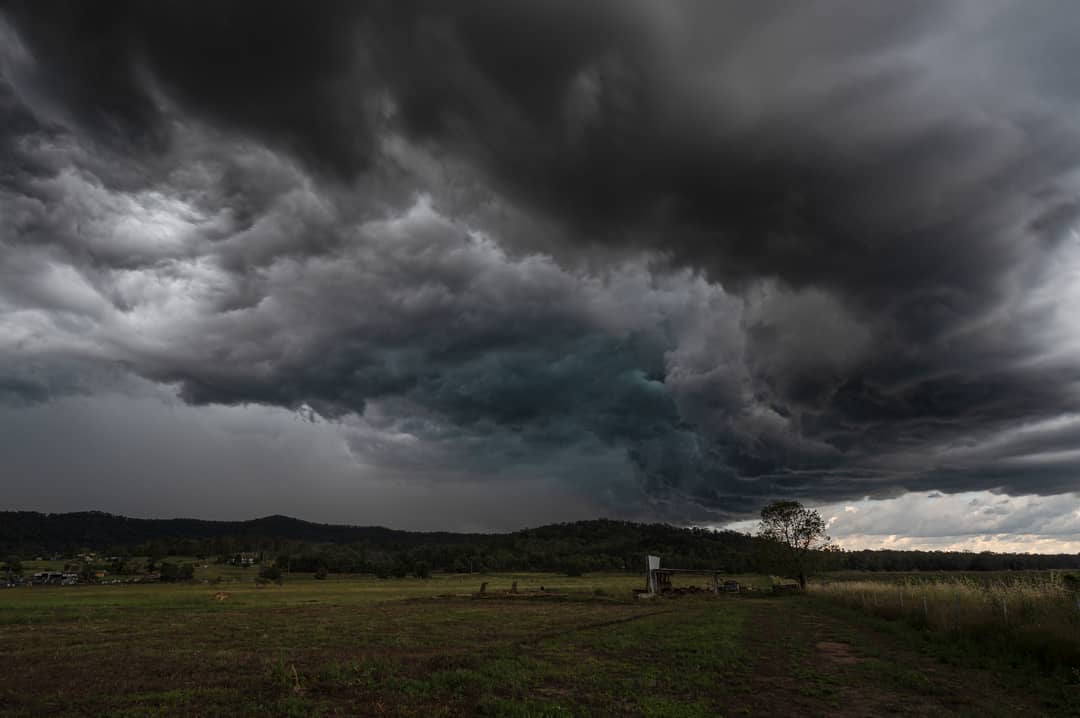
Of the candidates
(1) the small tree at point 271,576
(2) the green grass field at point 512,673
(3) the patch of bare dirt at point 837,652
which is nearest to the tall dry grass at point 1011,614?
(2) the green grass field at point 512,673

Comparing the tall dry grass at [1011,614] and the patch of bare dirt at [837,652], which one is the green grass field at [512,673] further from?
the tall dry grass at [1011,614]

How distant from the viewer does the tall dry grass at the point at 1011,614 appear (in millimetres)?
20641

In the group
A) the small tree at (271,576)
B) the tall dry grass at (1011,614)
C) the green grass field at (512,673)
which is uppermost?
the tall dry grass at (1011,614)

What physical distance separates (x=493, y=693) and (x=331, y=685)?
5.30 meters

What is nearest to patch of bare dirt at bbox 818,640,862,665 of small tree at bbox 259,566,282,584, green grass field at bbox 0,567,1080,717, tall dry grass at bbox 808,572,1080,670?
green grass field at bbox 0,567,1080,717

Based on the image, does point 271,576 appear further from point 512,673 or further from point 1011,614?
point 1011,614

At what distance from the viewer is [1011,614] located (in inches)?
982

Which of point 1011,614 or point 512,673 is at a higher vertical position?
point 1011,614

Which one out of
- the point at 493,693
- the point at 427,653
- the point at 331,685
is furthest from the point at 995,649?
the point at 331,685

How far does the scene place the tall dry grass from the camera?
20.6m

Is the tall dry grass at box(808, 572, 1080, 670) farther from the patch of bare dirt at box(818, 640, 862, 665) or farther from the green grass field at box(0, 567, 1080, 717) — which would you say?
the patch of bare dirt at box(818, 640, 862, 665)

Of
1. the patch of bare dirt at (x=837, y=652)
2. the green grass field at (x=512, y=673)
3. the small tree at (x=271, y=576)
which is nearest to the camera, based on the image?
the green grass field at (x=512, y=673)

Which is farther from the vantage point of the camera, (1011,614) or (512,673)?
(1011,614)

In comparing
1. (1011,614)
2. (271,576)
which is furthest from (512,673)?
(271,576)
